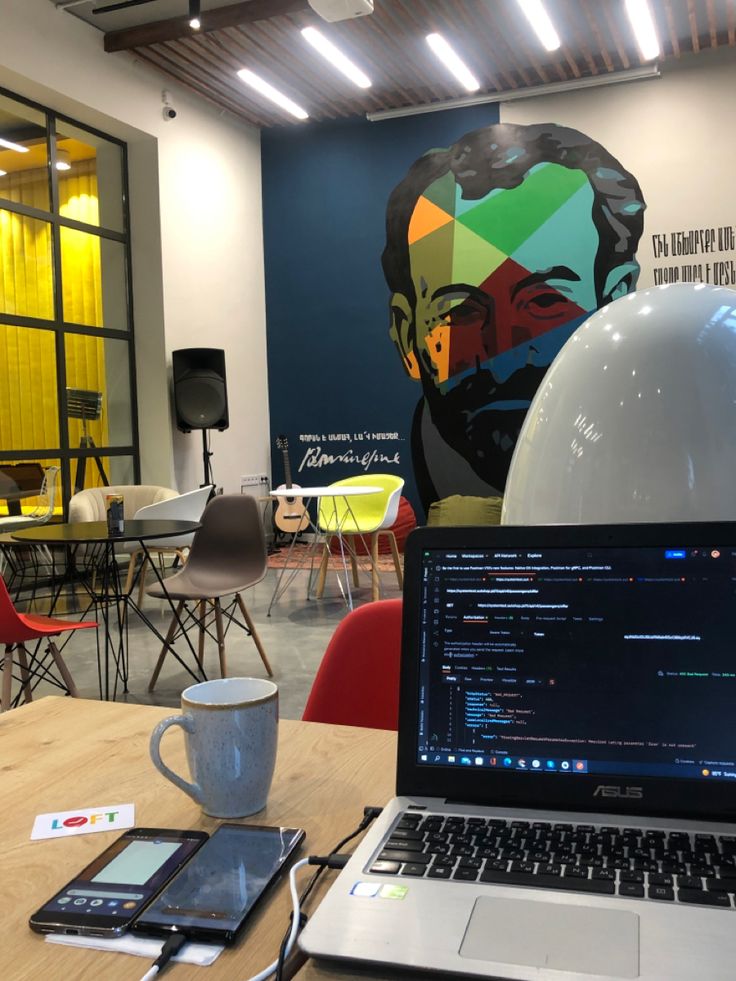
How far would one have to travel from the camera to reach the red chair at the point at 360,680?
137cm

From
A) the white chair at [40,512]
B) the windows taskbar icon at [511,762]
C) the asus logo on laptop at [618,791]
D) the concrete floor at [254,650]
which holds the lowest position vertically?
the concrete floor at [254,650]

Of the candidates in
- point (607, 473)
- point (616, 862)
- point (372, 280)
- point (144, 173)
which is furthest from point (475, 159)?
point (616, 862)

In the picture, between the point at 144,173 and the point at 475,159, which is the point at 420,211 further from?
the point at 144,173

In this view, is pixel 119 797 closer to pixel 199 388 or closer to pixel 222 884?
pixel 222 884

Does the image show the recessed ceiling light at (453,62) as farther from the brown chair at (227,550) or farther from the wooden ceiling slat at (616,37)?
the brown chair at (227,550)

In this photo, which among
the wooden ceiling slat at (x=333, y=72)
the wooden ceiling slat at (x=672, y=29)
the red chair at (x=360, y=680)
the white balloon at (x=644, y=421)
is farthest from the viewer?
the wooden ceiling slat at (x=333, y=72)

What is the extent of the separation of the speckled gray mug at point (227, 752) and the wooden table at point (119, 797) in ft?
0.08

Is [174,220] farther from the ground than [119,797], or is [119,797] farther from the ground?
[174,220]

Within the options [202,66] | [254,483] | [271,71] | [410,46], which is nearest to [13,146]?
[202,66]

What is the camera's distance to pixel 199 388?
7.25 m

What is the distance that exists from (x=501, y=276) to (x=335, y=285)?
1680mm

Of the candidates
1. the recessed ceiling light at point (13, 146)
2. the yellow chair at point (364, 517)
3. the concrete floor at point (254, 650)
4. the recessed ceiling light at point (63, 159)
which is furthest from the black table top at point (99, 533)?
the recessed ceiling light at point (63, 159)

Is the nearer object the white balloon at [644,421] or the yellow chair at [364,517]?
the white balloon at [644,421]

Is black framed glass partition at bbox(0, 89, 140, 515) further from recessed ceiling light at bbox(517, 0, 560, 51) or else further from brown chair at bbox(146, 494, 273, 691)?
recessed ceiling light at bbox(517, 0, 560, 51)
